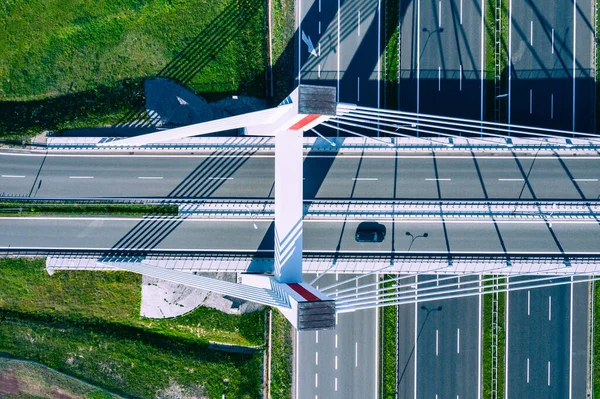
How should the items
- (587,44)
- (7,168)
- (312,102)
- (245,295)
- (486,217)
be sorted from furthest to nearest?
1. (587,44)
2. (7,168)
3. (486,217)
4. (245,295)
5. (312,102)

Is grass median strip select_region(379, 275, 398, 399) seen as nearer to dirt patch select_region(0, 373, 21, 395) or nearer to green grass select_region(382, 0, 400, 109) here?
green grass select_region(382, 0, 400, 109)

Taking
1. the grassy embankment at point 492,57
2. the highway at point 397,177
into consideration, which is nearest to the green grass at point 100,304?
the highway at point 397,177

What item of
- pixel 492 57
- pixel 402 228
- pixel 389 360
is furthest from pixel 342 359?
pixel 492 57

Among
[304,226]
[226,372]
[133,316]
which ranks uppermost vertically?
[304,226]

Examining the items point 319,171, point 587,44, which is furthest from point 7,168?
point 587,44

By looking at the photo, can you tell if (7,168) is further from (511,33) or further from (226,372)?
(511,33)

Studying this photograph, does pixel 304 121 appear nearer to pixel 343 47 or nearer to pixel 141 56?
pixel 343 47
